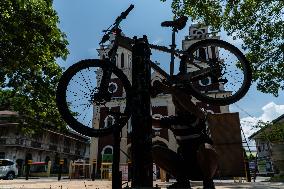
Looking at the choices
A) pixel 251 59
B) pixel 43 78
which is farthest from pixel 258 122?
pixel 43 78

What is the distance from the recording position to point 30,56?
13703 millimetres

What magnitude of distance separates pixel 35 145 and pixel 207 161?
51341 millimetres

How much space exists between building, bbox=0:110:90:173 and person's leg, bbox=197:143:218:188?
125ft

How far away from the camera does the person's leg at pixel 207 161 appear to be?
4.18 m

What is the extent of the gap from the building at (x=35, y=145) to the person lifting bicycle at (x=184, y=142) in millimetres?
37580

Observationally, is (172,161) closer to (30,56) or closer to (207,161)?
(207,161)

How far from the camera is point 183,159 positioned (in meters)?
4.78

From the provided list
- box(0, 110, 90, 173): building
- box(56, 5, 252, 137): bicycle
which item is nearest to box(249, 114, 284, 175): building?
box(56, 5, 252, 137): bicycle

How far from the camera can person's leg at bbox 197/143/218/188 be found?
418 centimetres

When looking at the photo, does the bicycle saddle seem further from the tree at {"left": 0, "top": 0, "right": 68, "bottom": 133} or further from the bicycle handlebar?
the tree at {"left": 0, "top": 0, "right": 68, "bottom": 133}

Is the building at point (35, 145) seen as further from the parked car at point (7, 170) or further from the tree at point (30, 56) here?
the tree at point (30, 56)

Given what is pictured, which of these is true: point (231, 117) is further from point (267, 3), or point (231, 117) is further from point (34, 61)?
point (267, 3)

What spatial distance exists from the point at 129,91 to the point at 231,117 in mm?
1700

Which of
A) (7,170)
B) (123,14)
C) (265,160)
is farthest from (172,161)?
(265,160)
